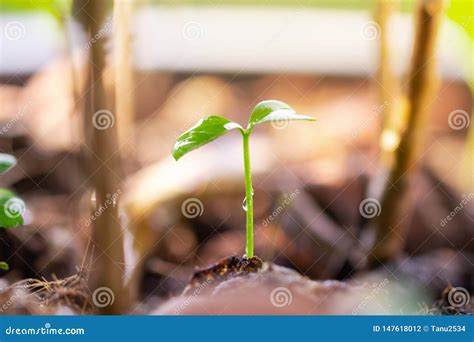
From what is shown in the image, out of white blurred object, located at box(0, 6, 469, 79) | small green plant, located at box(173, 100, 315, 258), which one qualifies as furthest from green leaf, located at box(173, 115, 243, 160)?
Result: white blurred object, located at box(0, 6, 469, 79)

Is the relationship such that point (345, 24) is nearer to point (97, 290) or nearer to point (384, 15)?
point (384, 15)

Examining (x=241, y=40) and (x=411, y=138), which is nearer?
(x=411, y=138)

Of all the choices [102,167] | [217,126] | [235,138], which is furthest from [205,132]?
[235,138]

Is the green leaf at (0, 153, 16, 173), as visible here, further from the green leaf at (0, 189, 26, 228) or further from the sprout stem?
the sprout stem

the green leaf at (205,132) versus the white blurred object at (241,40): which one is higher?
the white blurred object at (241,40)

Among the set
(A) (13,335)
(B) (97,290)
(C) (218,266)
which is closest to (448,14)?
(C) (218,266)

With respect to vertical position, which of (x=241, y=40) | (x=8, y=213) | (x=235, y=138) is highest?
(x=241, y=40)

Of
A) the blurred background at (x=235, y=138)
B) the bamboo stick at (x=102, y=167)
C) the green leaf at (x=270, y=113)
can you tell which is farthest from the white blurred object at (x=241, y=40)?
the green leaf at (x=270, y=113)

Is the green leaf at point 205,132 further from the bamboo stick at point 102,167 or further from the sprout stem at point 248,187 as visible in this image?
the bamboo stick at point 102,167

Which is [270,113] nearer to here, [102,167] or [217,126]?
[217,126]
